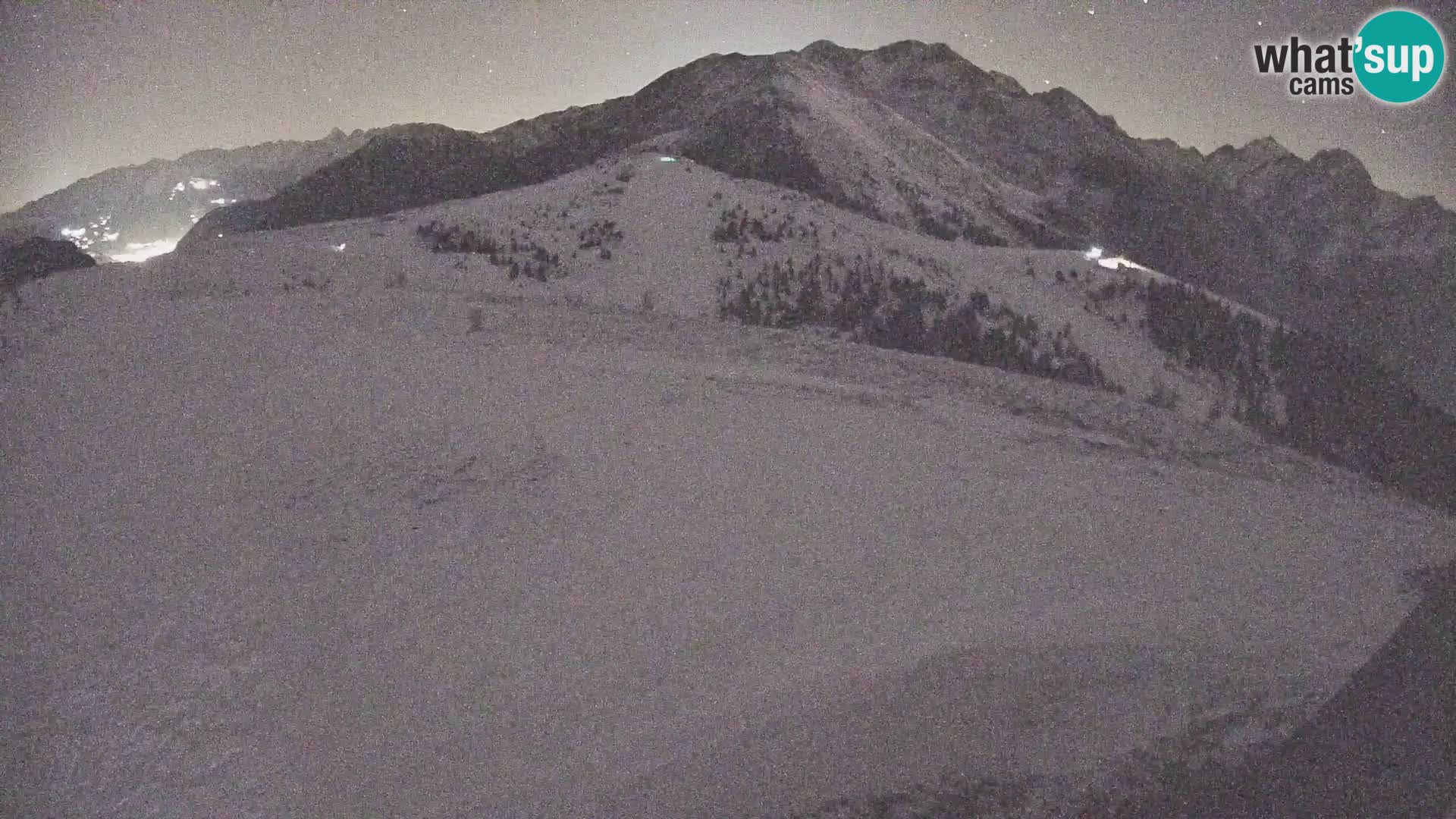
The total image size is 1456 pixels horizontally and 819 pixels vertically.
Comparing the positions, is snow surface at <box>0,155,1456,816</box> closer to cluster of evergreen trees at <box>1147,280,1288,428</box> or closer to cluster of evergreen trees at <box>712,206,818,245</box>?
cluster of evergreen trees at <box>1147,280,1288,428</box>

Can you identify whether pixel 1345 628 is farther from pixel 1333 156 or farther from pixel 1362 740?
pixel 1333 156

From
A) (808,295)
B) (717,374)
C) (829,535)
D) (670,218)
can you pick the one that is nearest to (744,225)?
(670,218)

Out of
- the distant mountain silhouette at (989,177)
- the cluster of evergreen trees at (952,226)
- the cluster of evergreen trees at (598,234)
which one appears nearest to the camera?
the cluster of evergreen trees at (598,234)

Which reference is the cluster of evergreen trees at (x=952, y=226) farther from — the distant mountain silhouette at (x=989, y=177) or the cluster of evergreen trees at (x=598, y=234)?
the cluster of evergreen trees at (x=598, y=234)

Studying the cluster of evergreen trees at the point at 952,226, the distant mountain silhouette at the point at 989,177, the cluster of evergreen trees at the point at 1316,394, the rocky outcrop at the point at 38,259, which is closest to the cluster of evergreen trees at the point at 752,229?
the cluster of evergreen trees at the point at 1316,394

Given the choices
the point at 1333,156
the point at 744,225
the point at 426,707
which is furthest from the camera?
the point at 1333,156

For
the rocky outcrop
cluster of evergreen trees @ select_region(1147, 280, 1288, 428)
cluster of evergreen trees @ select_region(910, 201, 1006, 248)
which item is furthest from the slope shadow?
cluster of evergreen trees @ select_region(910, 201, 1006, 248)
